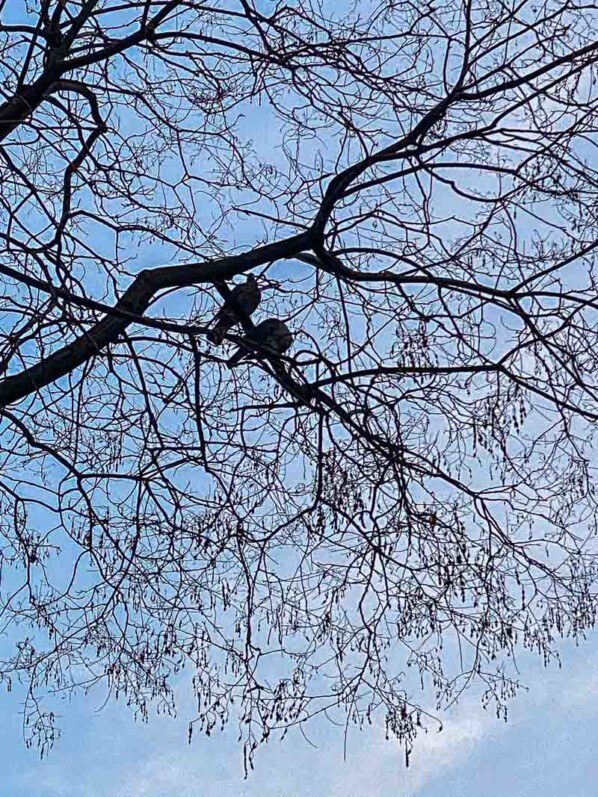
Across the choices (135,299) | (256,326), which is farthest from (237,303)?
(135,299)

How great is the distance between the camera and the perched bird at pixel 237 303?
5559mm

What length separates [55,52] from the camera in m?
5.39

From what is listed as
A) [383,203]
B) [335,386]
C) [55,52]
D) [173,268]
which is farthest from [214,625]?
[55,52]

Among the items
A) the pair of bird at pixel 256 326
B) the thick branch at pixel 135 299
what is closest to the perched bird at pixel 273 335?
the pair of bird at pixel 256 326

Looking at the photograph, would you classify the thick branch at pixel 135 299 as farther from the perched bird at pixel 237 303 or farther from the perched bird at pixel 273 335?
the perched bird at pixel 273 335

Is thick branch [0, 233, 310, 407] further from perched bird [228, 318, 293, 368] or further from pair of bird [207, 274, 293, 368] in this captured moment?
perched bird [228, 318, 293, 368]

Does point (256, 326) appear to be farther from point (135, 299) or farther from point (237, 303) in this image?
point (135, 299)

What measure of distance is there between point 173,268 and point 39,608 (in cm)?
152


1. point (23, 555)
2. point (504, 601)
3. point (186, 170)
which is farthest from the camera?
point (186, 170)

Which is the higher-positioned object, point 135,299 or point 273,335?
point 135,299

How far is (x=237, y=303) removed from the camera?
5578 mm

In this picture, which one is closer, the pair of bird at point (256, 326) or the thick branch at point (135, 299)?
the thick branch at point (135, 299)

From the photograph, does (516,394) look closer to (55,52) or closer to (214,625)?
(214,625)

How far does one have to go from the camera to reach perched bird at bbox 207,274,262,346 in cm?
556
